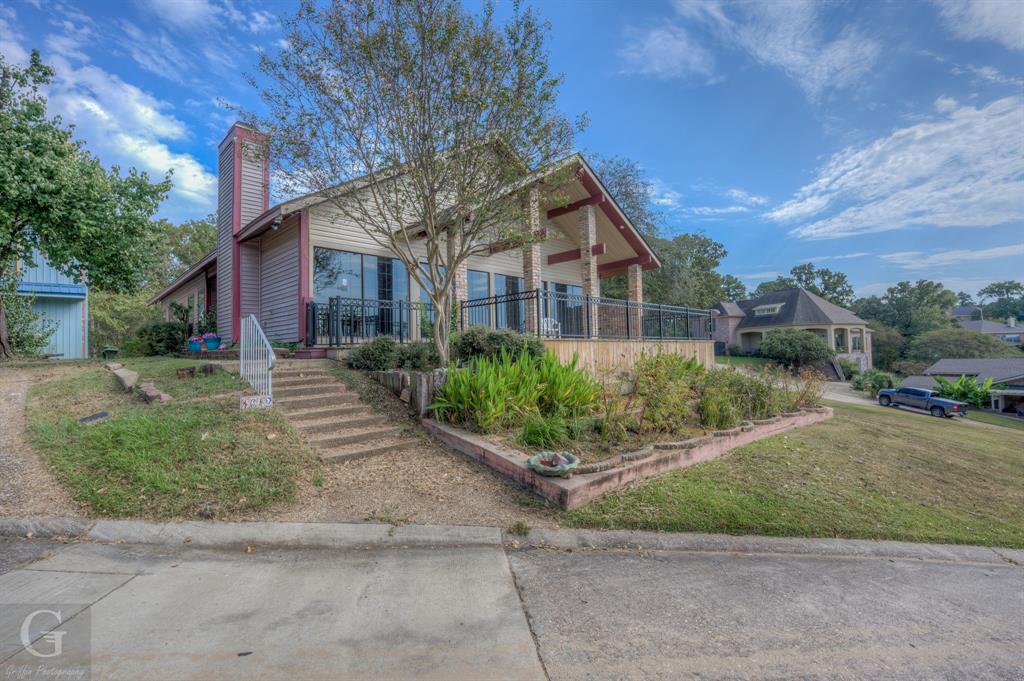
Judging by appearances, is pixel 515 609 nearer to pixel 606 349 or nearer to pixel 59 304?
pixel 606 349

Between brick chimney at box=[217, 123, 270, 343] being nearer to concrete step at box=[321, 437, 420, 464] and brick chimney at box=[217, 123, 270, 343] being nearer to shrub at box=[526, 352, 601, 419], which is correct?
concrete step at box=[321, 437, 420, 464]

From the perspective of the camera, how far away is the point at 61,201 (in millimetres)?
8766

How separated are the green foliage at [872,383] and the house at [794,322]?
17.9 feet

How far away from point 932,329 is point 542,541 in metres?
57.0

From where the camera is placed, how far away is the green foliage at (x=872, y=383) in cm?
2669

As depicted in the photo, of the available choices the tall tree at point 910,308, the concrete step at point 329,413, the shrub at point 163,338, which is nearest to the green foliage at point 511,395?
the concrete step at point 329,413

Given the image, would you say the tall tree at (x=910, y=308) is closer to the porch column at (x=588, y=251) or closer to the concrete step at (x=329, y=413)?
the porch column at (x=588, y=251)

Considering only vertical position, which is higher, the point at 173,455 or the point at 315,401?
the point at 315,401

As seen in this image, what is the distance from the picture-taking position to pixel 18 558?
327 centimetres

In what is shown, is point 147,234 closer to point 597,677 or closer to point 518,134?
point 518,134

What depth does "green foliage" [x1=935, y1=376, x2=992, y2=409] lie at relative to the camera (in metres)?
25.4

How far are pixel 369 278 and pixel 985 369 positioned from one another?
128 ft

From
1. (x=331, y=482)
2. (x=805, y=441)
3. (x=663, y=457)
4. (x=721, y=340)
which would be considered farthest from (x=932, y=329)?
(x=331, y=482)

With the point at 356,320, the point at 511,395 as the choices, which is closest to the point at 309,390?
the point at 511,395
